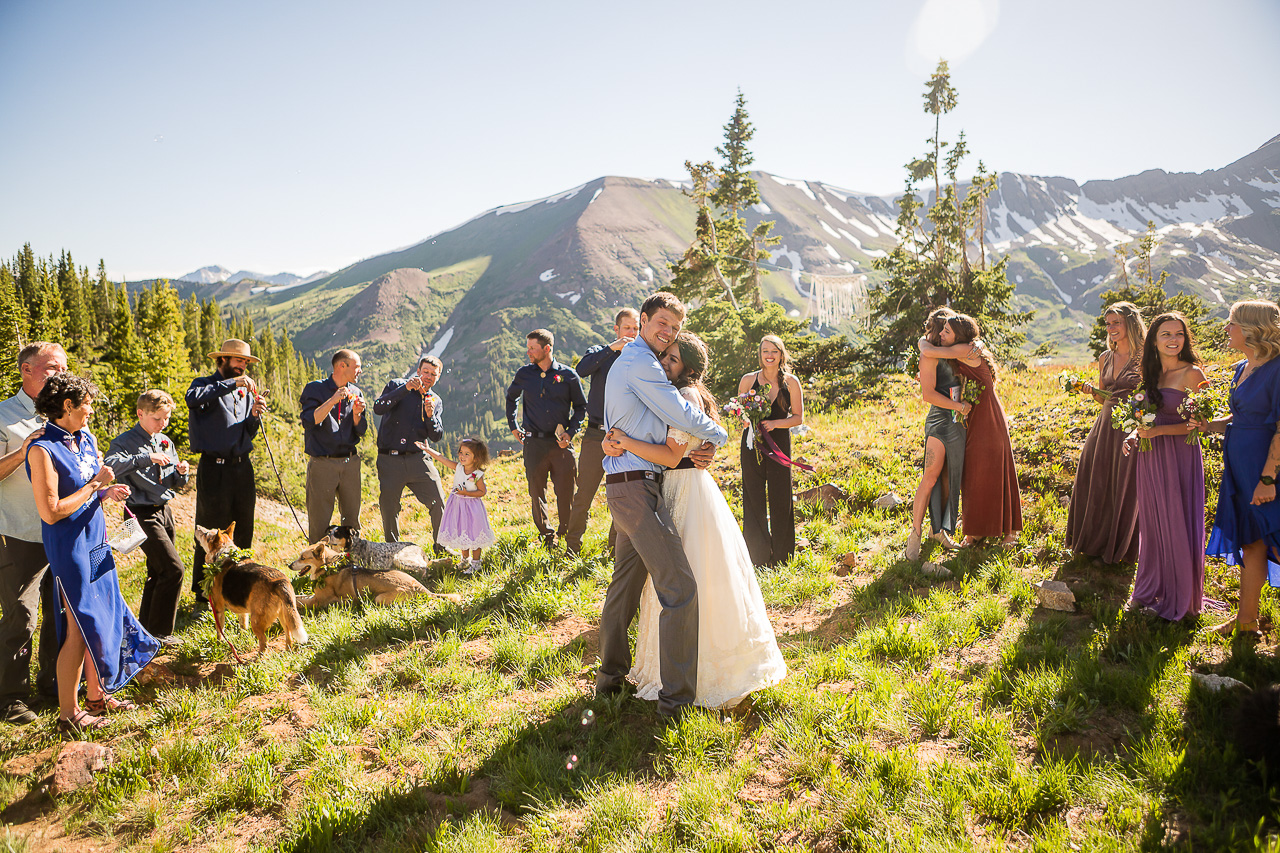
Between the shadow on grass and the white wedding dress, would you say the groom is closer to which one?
the white wedding dress

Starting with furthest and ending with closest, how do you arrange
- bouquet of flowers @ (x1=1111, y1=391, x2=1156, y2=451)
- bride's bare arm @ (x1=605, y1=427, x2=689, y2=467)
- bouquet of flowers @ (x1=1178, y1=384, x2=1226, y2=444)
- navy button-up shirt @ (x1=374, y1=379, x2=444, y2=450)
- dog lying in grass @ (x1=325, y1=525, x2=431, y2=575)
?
navy button-up shirt @ (x1=374, y1=379, x2=444, y2=450) → dog lying in grass @ (x1=325, y1=525, x2=431, y2=575) → bouquet of flowers @ (x1=1111, y1=391, x2=1156, y2=451) → bouquet of flowers @ (x1=1178, y1=384, x2=1226, y2=444) → bride's bare arm @ (x1=605, y1=427, x2=689, y2=467)

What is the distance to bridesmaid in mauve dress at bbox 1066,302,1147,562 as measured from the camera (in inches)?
241

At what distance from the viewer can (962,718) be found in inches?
159

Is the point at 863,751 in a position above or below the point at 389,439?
below

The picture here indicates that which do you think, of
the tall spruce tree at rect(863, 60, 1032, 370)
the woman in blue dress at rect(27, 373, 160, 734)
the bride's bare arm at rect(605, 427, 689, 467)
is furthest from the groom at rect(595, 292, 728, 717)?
the tall spruce tree at rect(863, 60, 1032, 370)

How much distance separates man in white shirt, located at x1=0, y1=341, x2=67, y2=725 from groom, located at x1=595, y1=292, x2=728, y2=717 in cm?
456

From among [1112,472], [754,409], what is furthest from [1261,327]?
[754,409]

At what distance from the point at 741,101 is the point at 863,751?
35367 mm

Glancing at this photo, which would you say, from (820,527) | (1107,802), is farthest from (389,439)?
(1107,802)

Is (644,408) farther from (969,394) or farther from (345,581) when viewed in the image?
(345,581)

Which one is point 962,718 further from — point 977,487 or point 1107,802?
point 977,487

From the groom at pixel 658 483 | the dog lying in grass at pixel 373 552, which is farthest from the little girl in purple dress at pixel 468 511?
the groom at pixel 658 483

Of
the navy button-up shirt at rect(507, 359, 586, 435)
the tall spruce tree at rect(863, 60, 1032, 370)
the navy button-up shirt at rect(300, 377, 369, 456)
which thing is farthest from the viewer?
the tall spruce tree at rect(863, 60, 1032, 370)

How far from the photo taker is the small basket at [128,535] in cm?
537
